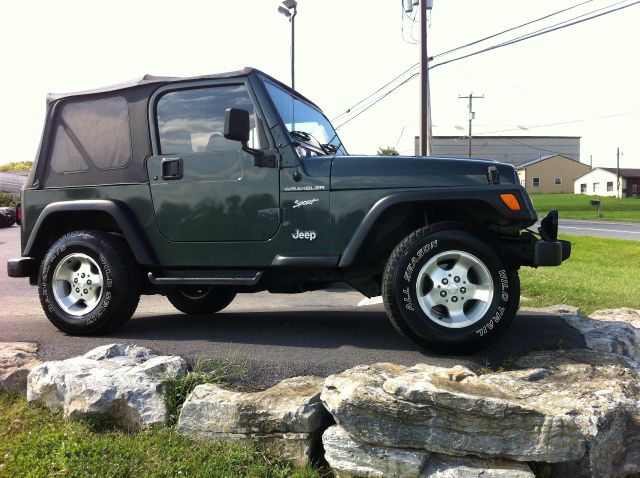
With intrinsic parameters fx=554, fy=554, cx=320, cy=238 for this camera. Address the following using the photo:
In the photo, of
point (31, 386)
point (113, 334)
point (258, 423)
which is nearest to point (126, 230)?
point (113, 334)

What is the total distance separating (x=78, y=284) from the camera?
4590 millimetres

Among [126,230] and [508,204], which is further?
[126,230]

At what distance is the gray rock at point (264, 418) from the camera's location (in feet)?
10.2

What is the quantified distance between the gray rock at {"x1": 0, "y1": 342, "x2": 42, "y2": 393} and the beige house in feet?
252

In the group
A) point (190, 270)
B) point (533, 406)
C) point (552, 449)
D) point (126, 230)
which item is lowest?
point (552, 449)

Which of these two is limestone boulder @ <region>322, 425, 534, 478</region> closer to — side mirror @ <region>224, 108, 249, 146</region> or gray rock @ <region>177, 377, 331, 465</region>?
gray rock @ <region>177, 377, 331, 465</region>

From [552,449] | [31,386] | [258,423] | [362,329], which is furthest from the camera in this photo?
[362,329]

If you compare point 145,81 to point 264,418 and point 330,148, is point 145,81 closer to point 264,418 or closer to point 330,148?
point 330,148

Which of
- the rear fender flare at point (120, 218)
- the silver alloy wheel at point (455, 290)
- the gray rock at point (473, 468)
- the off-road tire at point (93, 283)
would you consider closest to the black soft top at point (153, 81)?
the rear fender flare at point (120, 218)

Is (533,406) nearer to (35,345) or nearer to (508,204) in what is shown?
(508,204)

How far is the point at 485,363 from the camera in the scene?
3.72m

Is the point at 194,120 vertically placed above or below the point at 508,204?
above

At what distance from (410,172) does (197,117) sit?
1847 millimetres

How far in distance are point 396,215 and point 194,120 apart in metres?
1.86
